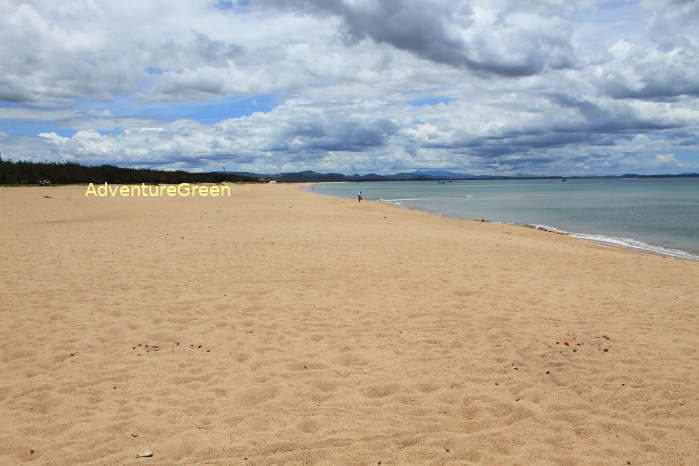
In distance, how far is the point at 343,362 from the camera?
233 inches

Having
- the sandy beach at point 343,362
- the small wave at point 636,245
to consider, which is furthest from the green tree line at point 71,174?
the small wave at point 636,245

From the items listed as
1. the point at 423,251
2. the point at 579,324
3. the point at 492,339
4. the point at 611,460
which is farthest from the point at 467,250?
the point at 611,460

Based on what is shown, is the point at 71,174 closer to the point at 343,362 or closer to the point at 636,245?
the point at 636,245

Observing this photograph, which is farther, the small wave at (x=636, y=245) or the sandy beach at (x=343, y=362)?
the small wave at (x=636, y=245)

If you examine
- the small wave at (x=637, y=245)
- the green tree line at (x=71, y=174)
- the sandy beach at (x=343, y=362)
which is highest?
the green tree line at (x=71, y=174)

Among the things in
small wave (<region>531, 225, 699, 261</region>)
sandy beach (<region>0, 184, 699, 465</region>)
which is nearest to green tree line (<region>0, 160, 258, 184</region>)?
sandy beach (<region>0, 184, 699, 465</region>)

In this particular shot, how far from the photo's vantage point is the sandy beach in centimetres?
414

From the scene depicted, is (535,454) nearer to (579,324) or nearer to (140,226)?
(579,324)

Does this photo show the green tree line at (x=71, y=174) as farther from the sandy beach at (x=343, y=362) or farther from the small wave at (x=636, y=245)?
the small wave at (x=636, y=245)

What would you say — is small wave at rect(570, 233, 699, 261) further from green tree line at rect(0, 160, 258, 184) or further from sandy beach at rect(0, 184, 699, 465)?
green tree line at rect(0, 160, 258, 184)

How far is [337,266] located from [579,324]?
5.66m

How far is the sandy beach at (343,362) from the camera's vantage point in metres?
4.14

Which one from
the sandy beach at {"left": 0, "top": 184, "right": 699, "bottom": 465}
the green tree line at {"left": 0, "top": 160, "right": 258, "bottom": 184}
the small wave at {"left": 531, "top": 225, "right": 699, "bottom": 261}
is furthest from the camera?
the green tree line at {"left": 0, "top": 160, "right": 258, "bottom": 184}

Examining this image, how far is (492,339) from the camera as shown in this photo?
6.68 metres
